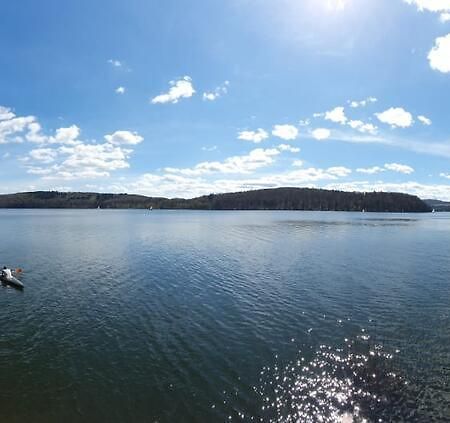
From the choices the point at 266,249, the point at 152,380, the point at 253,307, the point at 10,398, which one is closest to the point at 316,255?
the point at 266,249

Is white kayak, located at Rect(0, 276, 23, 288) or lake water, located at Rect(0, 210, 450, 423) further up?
white kayak, located at Rect(0, 276, 23, 288)

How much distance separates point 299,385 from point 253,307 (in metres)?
11.8

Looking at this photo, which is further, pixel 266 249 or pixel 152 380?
pixel 266 249

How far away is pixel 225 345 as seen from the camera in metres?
21.8

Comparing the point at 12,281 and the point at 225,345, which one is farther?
the point at 12,281

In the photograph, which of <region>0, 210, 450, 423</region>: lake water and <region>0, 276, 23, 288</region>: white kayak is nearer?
<region>0, 210, 450, 423</region>: lake water

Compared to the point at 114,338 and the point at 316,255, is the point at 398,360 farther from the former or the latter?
the point at 316,255

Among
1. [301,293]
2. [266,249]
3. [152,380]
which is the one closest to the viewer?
[152,380]

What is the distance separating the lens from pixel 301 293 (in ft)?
109

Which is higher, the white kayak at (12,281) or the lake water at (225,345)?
the white kayak at (12,281)

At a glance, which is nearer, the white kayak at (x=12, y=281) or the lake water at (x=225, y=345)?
the lake water at (x=225, y=345)

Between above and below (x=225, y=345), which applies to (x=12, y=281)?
above

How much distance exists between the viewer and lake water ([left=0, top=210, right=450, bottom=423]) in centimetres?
1570

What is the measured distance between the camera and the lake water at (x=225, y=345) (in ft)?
51.5
